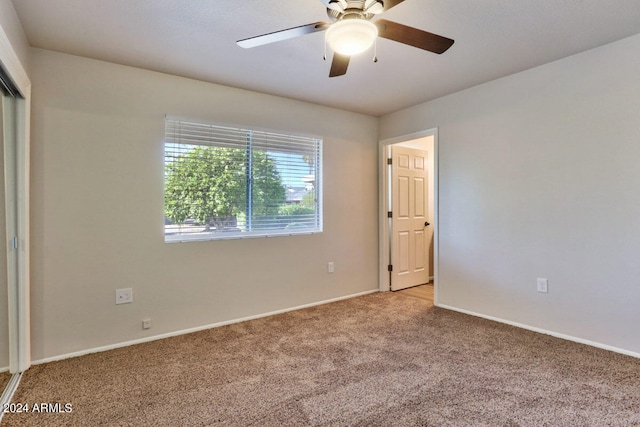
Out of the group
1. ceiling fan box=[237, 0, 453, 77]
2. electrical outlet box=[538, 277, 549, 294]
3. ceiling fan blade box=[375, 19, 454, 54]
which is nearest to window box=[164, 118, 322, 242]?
ceiling fan box=[237, 0, 453, 77]

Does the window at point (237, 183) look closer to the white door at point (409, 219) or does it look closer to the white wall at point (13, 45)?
the white wall at point (13, 45)

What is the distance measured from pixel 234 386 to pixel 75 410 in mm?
841

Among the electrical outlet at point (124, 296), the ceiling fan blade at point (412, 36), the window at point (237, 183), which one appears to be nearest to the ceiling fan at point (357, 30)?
the ceiling fan blade at point (412, 36)

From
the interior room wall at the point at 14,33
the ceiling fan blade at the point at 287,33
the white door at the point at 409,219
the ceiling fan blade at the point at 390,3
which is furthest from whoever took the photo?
the white door at the point at 409,219

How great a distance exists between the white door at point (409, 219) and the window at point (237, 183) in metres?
1.14

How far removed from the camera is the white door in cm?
429

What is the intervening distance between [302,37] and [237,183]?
1483mm

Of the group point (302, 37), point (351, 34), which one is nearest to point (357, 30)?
point (351, 34)

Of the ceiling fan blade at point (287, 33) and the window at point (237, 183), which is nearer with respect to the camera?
the ceiling fan blade at point (287, 33)

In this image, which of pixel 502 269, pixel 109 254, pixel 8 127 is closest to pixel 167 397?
pixel 109 254

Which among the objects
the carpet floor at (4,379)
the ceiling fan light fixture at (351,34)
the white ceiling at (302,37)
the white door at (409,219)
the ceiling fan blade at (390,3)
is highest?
the white ceiling at (302,37)

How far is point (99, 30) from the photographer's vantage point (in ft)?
7.11

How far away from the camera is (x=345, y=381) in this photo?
81.2 inches

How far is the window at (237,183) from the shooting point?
2.91 meters
